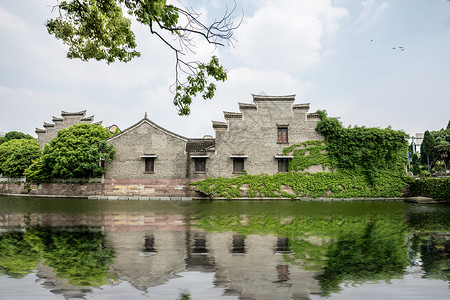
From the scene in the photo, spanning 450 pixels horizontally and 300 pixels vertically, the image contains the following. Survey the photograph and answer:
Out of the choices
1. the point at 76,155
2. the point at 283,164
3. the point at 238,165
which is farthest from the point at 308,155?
the point at 76,155

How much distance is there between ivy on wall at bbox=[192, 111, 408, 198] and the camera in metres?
19.8

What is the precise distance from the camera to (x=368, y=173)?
2009 centimetres

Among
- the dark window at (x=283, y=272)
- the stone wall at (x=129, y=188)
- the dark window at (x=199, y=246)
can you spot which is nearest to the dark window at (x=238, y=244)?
the dark window at (x=199, y=246)

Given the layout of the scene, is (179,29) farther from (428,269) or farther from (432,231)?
(432,231)

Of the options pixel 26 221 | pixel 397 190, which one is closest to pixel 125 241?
pixel 26 221

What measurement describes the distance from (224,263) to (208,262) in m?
0.27

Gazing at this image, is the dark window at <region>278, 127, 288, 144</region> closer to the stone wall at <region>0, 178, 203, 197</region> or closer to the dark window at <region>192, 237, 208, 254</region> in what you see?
the stone wall at <region>0, 178, 203, 197</region>

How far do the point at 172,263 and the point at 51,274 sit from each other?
66.2 inches

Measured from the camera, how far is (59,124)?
30438 mm

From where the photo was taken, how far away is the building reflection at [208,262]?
3207mm

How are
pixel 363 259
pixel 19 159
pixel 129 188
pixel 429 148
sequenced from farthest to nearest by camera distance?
pixel 429 148 → pixel 19 159 → pixel 129 188 → pixel 363 259

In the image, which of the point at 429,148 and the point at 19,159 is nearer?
the point at 19,159

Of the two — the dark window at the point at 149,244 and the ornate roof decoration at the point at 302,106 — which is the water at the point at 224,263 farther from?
the ornate roof decoration at the point at 302,106

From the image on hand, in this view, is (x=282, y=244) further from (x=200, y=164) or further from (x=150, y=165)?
(x=150, y=165)
